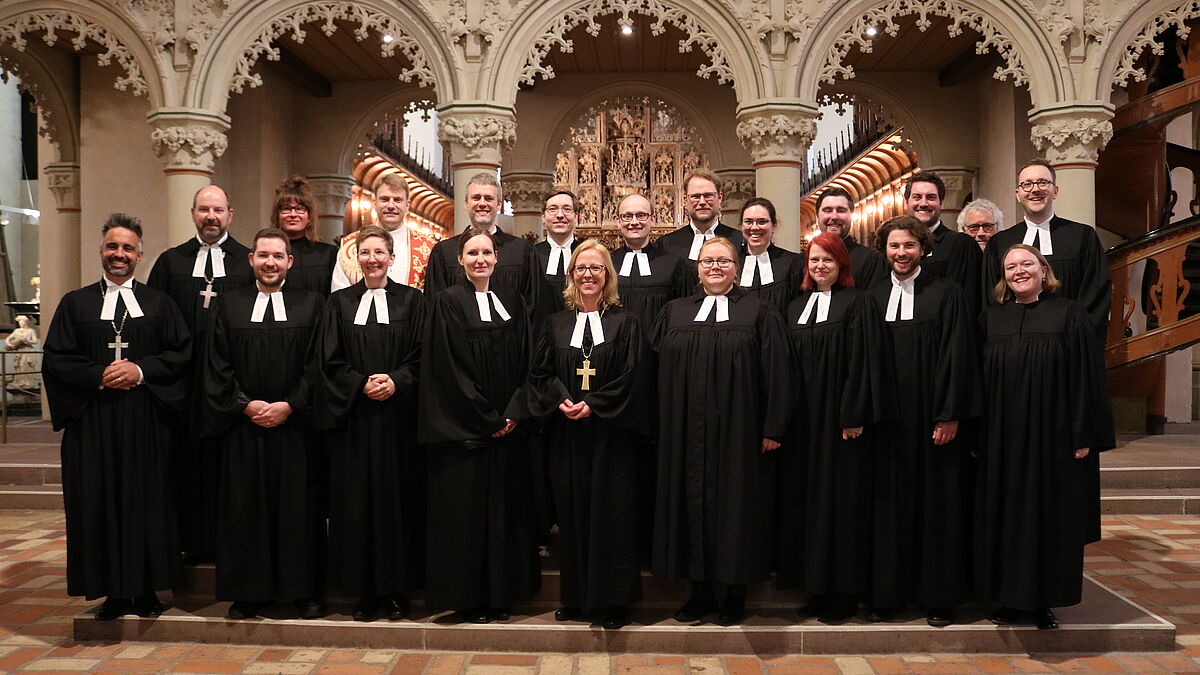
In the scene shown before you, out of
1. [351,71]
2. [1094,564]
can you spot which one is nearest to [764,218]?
[1094,564]

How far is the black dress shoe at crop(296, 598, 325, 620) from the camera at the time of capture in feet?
14.6

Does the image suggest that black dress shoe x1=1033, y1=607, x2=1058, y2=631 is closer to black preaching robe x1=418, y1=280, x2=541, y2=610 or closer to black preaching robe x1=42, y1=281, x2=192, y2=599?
black preaching robe x1=418, y1=280, x2=541, y2=610

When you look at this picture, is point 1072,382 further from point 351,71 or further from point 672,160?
point 672,160

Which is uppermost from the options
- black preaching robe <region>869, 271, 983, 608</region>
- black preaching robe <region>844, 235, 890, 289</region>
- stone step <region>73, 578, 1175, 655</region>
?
black preaching robe <region>844, 235, 890, 289</region>

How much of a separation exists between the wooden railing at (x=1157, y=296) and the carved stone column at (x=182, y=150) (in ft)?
29.5

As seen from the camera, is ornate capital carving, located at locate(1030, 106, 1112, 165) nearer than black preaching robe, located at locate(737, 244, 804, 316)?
No

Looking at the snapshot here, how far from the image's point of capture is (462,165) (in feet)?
28.9

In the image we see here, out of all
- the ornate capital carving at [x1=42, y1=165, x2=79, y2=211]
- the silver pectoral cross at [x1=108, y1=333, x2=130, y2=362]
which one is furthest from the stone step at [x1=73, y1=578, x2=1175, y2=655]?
the ornate capital carving at [x1=42, y1=165, x2=79, y2=211]

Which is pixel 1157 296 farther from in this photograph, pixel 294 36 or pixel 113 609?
pixel 113 609

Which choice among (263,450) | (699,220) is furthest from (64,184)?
(699,220)

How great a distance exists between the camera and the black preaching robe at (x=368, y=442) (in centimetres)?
437

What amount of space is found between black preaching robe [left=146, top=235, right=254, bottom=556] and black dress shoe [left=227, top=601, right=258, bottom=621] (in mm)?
436

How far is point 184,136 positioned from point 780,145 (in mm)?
5816

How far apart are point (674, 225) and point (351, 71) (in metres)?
6.14
